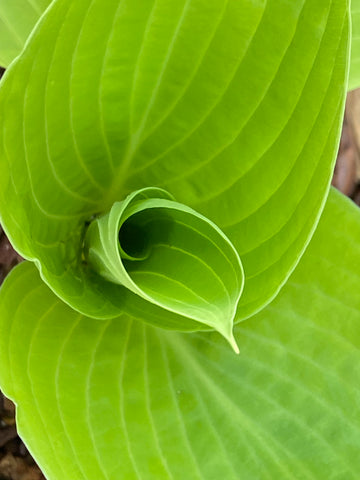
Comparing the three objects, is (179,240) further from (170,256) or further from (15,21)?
(15,21)

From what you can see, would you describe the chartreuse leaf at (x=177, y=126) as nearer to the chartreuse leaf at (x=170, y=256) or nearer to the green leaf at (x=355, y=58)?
the chartreuse leaf at (x=170, y=256)

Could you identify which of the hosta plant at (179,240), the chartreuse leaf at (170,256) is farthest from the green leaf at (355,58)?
the chartreuse leaf at (170,256)

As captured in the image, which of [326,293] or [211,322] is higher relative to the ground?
[211,322]

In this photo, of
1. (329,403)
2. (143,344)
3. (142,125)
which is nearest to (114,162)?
(142,125)

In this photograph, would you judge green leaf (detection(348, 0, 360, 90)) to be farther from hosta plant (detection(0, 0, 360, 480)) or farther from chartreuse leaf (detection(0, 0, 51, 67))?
chartreuse leaf (detection(0, 0, 51, 67))

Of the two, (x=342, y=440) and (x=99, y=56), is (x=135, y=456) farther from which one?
(x=99, y=56)

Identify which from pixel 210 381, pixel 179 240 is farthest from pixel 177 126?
pixel 210 381
